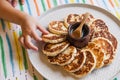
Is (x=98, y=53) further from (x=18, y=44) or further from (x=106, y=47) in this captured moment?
(x=18, y=44)

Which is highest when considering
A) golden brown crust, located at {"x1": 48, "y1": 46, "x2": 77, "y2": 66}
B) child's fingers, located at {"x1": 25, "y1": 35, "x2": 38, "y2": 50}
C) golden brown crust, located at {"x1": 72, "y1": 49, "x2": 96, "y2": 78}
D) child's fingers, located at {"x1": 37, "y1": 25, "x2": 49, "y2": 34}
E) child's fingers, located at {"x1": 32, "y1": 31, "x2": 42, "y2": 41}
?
A: child's fingers, located at {"x1": 37, "y1": 25, "x2": 49, "y2": 34}

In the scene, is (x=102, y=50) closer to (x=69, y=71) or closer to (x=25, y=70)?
(x=69, y=71)

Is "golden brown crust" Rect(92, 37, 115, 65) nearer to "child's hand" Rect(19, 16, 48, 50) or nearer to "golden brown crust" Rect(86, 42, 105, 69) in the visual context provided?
"golden brown crust" Rect(86, 42, 105, 69)

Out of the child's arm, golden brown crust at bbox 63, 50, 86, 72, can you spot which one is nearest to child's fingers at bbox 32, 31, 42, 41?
the child's arm

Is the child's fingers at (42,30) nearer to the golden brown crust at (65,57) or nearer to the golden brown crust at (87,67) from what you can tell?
the golden brown crust at (65,57)

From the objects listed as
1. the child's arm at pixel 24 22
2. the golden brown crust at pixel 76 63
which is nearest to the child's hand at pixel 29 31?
the child's arm at pixel 24 22

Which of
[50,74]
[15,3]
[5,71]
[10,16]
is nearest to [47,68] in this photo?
[50,74]
